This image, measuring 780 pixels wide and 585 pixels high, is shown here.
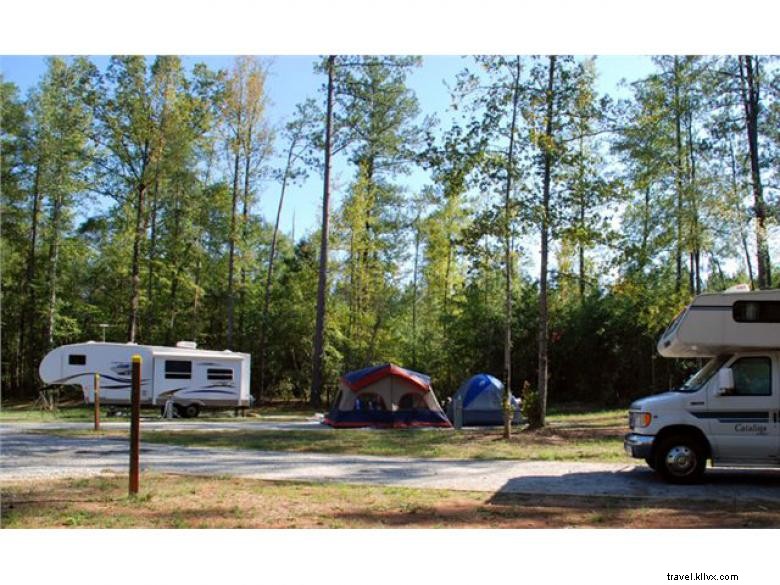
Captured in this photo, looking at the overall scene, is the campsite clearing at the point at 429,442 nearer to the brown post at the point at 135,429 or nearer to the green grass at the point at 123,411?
A: the brown post at the point at 135,429

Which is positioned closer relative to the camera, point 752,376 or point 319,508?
point 319,508

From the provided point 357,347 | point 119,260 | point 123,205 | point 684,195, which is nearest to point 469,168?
point 684,195

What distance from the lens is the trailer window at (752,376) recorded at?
9.70 m

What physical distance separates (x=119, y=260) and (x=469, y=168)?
25034 mm

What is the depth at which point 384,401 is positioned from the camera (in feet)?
65.2

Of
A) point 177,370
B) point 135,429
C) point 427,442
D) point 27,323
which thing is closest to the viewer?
point 135,429

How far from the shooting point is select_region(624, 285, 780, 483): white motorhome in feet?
31.4

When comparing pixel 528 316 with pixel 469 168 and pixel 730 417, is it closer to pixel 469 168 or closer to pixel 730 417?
pixel 469 168

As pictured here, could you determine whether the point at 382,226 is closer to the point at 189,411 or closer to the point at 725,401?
the point at 189,411

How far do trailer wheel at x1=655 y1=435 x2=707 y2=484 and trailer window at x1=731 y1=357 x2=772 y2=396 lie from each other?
935 mm

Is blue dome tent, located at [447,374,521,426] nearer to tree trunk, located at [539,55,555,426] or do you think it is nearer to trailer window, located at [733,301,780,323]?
tree trunk, located at [539,55,555,426]

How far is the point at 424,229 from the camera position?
3619 cm

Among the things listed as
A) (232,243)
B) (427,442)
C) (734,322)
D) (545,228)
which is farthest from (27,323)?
(734,322)

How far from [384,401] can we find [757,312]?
11.8 meters
